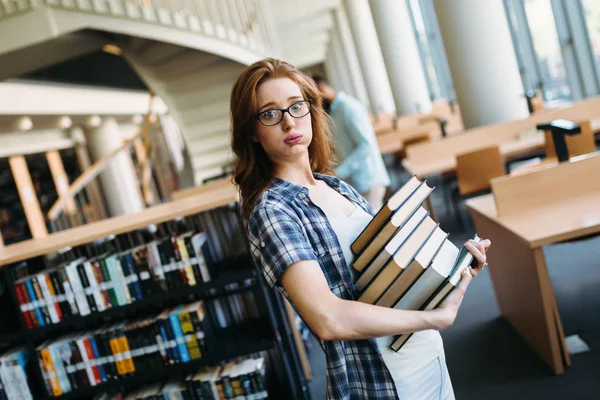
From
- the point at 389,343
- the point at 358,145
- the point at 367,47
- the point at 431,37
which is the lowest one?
the point at 389,343

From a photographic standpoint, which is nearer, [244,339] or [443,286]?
[443,286]

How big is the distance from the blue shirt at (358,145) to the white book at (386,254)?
7.90ft

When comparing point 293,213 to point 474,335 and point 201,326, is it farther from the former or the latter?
point 474,335

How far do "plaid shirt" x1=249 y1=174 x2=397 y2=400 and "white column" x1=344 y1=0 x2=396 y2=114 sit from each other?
13126 millimetres

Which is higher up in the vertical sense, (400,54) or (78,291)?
(400,54)

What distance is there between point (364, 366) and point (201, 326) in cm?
162

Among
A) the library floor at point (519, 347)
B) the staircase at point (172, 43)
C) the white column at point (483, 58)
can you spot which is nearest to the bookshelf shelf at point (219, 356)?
the library floor at point (519, 347)

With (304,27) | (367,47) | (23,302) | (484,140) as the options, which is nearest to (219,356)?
(23,302)

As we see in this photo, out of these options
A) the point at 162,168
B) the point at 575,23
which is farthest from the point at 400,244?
the point at 162,168

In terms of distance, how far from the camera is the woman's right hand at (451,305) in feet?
3.62

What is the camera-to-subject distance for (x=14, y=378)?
2.74 metres

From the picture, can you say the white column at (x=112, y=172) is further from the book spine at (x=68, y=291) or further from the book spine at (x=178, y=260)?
the book spine at (x=178, y=260)

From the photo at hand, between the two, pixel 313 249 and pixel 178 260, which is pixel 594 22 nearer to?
pixel 178 260

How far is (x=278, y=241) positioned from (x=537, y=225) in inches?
68.8
